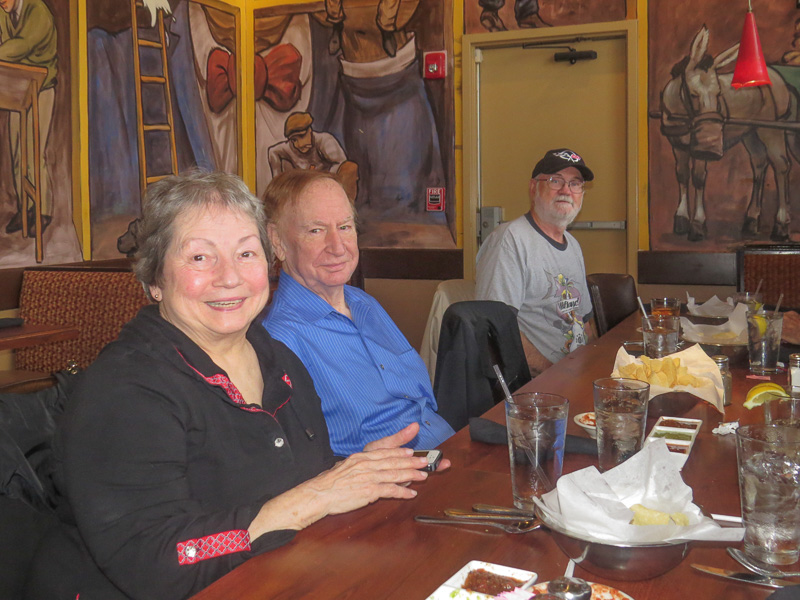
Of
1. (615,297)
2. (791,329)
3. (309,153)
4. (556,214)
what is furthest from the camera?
(309,153)

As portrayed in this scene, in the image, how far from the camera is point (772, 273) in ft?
12.9

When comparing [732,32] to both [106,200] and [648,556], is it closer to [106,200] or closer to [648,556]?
[106,200]

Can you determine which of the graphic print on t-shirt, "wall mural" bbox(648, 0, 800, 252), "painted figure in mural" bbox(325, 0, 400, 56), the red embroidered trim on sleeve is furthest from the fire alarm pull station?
the red embroidered trim on sleeve

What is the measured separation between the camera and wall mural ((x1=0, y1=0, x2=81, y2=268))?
3.84 meters

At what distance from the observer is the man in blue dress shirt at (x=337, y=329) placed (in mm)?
1914

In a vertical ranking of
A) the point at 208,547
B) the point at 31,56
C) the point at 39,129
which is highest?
the point at 31,56

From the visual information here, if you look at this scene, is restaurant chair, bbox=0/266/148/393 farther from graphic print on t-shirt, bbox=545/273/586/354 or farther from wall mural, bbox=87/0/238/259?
graphic print on t-shirt, bbox=545/273/586/354

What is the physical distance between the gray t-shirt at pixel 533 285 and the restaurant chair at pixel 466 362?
0.98 m

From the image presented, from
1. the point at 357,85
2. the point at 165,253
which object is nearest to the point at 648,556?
the point at 165,253

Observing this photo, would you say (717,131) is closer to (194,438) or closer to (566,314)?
(566,314)

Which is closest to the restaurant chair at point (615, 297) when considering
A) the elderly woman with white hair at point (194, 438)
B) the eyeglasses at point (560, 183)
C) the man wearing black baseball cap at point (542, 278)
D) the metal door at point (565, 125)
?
the man wearing black baseball cap at point (542, 278)

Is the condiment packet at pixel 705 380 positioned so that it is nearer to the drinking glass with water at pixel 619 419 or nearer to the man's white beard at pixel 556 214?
the drinking glass with water at pixel 619 419

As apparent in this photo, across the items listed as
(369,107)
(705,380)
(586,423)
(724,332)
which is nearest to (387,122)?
(369,107)

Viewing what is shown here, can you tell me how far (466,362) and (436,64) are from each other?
11.7ft
